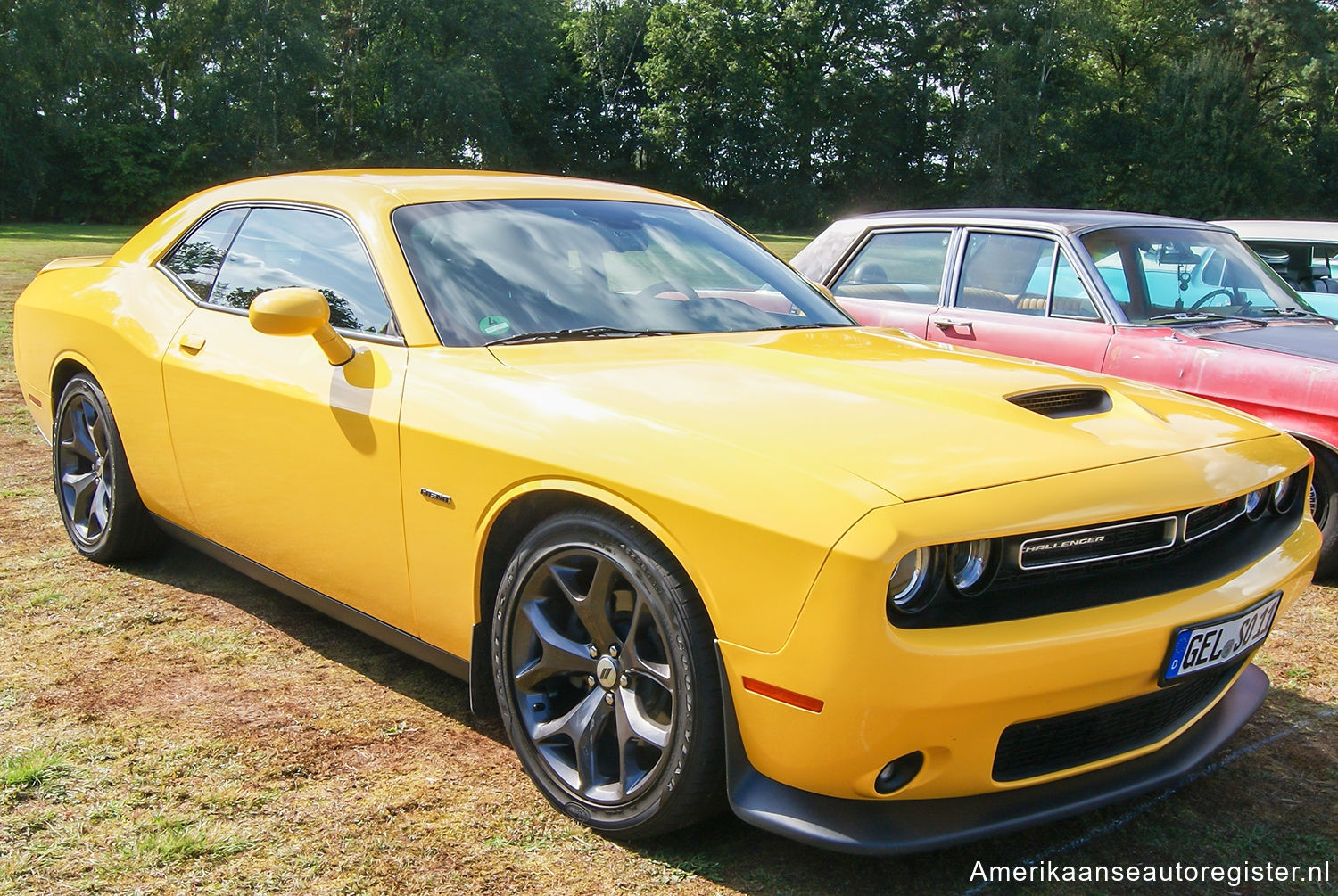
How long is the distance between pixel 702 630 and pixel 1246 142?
47.8m

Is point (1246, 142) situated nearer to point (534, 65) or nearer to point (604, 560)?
point (534, 65)

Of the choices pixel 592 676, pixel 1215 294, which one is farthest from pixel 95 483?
pixel 1215 294

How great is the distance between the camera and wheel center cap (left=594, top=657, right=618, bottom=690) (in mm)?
2512

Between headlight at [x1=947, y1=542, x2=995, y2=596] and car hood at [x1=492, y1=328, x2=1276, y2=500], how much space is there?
121 mm

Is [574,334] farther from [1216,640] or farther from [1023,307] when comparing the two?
[1023,307]

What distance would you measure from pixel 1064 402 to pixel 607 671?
4.16 feet

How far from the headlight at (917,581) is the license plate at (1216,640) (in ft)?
1.82

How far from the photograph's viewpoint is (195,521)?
3.83m

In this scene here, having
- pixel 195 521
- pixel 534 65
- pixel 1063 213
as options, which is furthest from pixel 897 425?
pixel 534 65

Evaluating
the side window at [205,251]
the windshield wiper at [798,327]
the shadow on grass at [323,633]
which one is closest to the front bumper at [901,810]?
the shadow on grass at [323,633]

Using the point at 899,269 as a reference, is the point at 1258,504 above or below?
below

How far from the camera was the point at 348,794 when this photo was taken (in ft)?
8.95

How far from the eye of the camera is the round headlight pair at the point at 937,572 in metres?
2.09

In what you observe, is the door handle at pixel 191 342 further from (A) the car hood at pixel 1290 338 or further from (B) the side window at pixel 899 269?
(A) the car hood at pixel 1290 338
